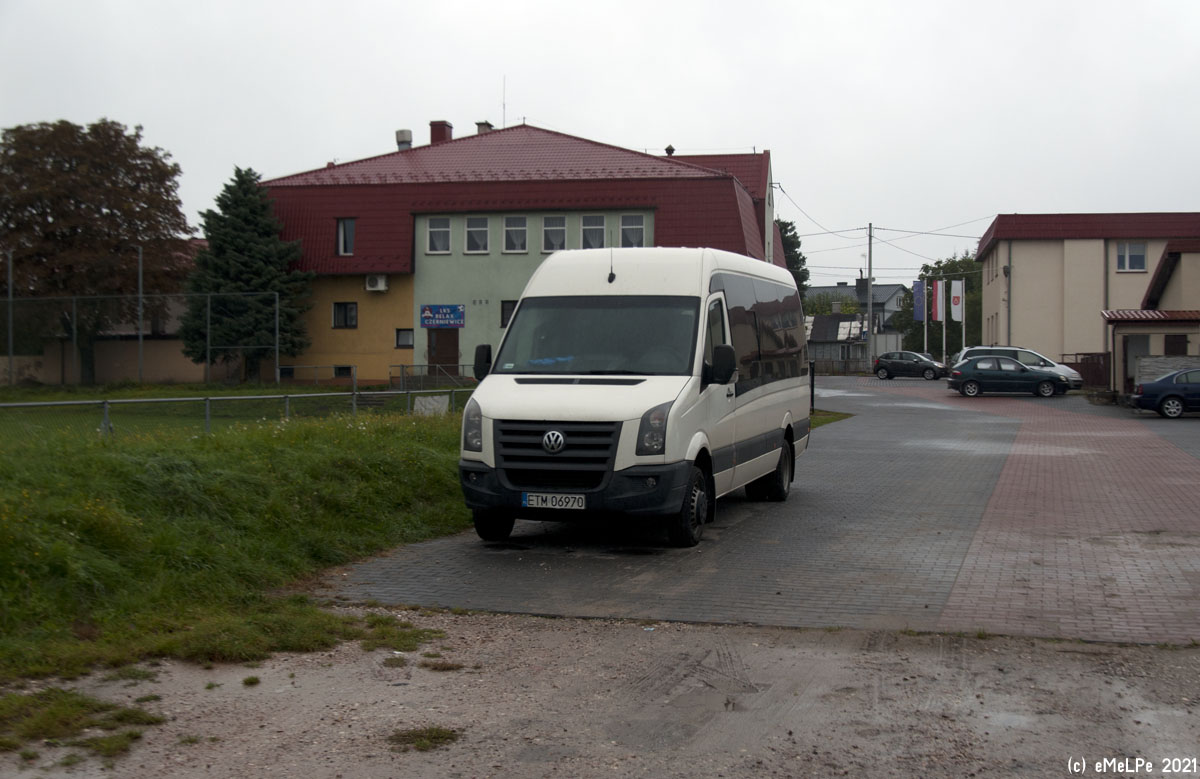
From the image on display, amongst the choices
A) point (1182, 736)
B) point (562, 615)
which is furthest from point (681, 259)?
point (1182, 736)

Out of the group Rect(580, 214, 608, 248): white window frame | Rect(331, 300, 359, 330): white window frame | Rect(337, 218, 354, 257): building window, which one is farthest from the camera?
Rect(331, 300, 359, 330): white window frame

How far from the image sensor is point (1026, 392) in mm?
43656

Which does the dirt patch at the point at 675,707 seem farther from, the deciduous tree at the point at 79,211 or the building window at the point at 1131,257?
the building window at the point at 1131,257

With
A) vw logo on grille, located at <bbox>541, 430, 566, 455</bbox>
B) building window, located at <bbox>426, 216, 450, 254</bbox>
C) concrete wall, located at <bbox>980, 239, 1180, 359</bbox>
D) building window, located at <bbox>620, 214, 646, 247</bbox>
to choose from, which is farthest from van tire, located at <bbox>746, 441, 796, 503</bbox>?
concrete wall, located at <bbox>980, 239, 1180, 359</bbox>

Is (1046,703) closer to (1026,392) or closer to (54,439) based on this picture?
(54,439)

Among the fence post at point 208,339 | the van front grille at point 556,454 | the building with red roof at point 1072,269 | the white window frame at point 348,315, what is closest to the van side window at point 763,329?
the van front grille at point 556,454

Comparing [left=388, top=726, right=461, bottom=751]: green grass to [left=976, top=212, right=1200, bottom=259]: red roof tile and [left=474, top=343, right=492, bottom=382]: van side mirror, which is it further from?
[left=976, top=212, right=1200, bottom=259]: red roof tile

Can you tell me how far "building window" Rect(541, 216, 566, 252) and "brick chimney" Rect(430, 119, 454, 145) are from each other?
1199 cm

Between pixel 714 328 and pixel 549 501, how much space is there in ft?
8.51

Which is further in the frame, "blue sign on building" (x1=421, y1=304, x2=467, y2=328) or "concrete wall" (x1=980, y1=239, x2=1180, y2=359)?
"concrete wall" (x1=980, y1=239, x2=1180, y2=359)

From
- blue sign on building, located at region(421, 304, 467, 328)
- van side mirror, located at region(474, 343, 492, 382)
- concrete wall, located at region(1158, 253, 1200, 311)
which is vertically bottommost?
van side mirror, located at region(474, 343, 492, 382)

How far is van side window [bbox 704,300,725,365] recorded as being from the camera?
36.1 ft

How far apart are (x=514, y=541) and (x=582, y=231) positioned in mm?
37022

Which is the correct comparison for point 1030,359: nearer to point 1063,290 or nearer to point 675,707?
point 1063,290
